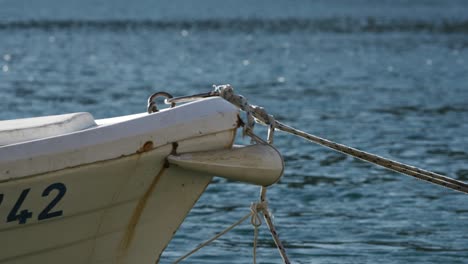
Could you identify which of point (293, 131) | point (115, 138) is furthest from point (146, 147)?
point (293, 131)

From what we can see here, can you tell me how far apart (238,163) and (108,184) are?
0.75 m

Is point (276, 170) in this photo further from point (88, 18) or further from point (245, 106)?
point (88, 18)

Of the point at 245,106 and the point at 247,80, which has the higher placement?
the point at 245,106

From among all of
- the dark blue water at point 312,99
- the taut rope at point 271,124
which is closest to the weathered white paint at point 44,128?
the taut rope at point 271,124

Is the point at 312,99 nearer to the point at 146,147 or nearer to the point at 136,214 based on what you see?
the point at 136,214

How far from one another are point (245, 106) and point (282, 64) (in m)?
29.8

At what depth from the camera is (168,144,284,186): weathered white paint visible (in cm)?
698

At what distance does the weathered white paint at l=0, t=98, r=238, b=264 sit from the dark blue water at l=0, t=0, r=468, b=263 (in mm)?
3164

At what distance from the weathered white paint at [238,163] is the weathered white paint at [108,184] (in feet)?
0.27

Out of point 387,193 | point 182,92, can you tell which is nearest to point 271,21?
point 182,92

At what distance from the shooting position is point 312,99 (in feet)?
81.0

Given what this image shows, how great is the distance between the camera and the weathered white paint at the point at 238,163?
6977 millimetres

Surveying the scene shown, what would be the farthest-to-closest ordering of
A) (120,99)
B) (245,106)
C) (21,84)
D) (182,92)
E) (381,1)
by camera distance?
(381,1)
(21,84)
(182,92)
(120,99)
(245,106)

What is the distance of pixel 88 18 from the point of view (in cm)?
7469
